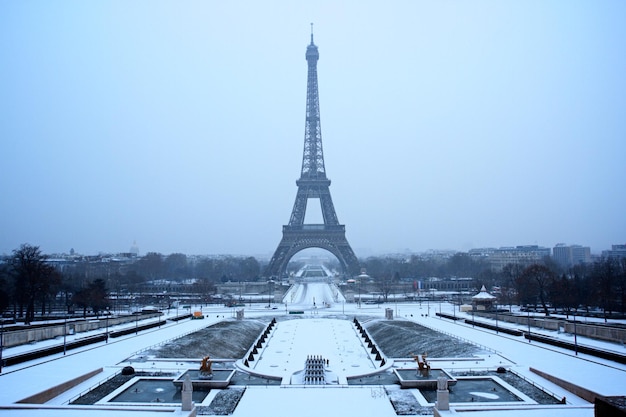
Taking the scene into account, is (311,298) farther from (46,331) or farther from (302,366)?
(302,366)

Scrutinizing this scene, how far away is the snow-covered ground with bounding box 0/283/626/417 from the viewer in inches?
771

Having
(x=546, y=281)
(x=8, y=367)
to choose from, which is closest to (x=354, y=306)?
(x=546, y=281)

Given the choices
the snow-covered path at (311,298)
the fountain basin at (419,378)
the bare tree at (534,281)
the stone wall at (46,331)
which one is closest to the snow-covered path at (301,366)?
the fountain basin at (419,378)

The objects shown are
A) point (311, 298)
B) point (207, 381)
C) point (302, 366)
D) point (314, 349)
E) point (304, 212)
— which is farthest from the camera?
point (304, 212)

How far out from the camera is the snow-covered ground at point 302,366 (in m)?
19.6

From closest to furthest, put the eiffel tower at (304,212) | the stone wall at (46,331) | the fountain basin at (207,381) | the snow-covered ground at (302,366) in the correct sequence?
1. the snow-covered ground at (302,366)
2. the fountain basin at (207,381)
3. the stone wall at (46,331)
4. the eiffel tower at (304,212)

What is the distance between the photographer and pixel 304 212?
344ft

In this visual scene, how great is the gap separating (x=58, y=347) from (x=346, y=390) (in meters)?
19.3

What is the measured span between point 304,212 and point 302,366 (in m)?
74.6

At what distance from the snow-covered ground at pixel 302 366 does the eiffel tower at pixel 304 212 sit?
4981cm

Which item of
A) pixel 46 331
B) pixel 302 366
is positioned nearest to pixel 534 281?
pixel 302 366

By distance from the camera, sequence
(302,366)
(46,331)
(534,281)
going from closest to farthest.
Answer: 1. (302,366)
2. (46,331)
3. (534,281)

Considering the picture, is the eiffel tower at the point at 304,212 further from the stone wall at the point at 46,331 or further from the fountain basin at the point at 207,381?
A: the fountain basin at the point at 207,381

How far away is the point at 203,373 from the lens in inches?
1033
